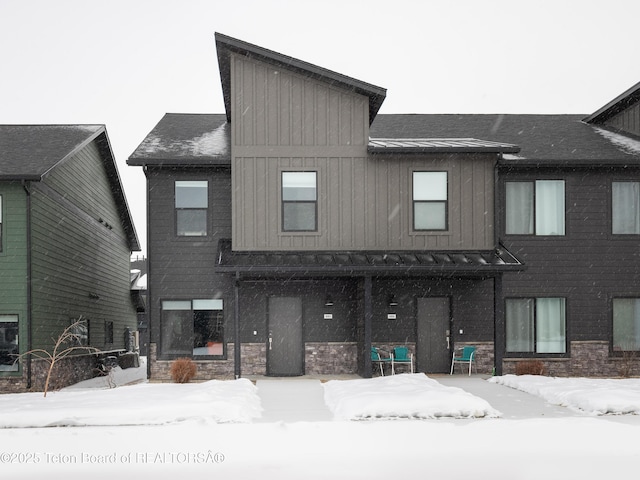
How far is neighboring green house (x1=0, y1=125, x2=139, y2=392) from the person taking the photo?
17.7m

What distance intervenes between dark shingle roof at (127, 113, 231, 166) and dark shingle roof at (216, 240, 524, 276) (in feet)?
7.09

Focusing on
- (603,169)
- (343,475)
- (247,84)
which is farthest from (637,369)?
(343,475)

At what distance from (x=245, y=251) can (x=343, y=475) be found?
36.1 feet

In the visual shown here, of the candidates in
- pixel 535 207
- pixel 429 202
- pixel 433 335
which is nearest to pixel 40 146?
pixel 429 202

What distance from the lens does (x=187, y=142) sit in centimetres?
2025

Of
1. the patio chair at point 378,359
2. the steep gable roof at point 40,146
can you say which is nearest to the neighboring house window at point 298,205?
the patio chair at point 378,359

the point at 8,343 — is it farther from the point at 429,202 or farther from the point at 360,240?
the point at 429,202

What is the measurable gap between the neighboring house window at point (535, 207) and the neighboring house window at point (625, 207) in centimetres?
136

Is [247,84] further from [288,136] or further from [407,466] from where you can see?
[407,466]

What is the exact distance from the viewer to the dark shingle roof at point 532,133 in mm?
19641

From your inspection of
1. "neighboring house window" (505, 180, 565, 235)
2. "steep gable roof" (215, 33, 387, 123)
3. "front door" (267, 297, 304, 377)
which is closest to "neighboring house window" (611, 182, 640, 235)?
"neighboring house window" (505, 180, 565, 235)

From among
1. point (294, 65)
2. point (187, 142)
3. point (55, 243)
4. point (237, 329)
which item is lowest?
point (237, 329)

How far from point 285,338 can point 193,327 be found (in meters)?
2.29

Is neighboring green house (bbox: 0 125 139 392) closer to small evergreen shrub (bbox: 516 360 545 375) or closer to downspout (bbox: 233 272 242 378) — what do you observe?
downspout (bbox: 233 272 242 378)
